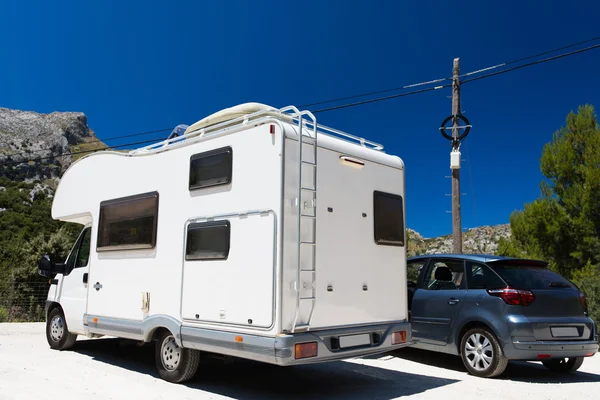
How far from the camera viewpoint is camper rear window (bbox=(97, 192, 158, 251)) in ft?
20.6

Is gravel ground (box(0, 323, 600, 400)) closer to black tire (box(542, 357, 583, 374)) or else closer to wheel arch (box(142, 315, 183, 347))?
black tire (box(542, 357, 583, 374))

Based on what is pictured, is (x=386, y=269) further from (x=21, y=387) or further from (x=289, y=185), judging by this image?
(x=21, y=387)

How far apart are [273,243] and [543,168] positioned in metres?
14.4

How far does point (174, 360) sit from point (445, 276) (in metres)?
3.96

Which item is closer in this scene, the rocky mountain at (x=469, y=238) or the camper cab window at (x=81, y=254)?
the camper cab window at (x=81, y=254)

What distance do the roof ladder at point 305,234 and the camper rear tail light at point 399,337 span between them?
135 centimetres

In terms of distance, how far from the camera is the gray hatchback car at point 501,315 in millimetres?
6078

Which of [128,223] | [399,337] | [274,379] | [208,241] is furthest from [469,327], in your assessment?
[128,223]


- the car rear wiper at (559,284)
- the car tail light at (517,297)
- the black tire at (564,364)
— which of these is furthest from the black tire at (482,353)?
the black tire at (564,364)

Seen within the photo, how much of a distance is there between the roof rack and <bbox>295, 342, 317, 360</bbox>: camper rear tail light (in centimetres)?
214

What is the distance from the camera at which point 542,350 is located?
6.00m

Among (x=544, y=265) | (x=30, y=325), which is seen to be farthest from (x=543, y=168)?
(x=30, y=325)

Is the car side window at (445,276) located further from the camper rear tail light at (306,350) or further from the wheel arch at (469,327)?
the camper rear tail light at (306,350)

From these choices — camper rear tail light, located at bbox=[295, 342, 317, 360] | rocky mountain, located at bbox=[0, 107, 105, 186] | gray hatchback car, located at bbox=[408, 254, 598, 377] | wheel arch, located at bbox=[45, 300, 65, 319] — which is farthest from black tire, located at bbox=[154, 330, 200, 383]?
rocky mountain, located at bbox=[0, 107, 105, 186]
